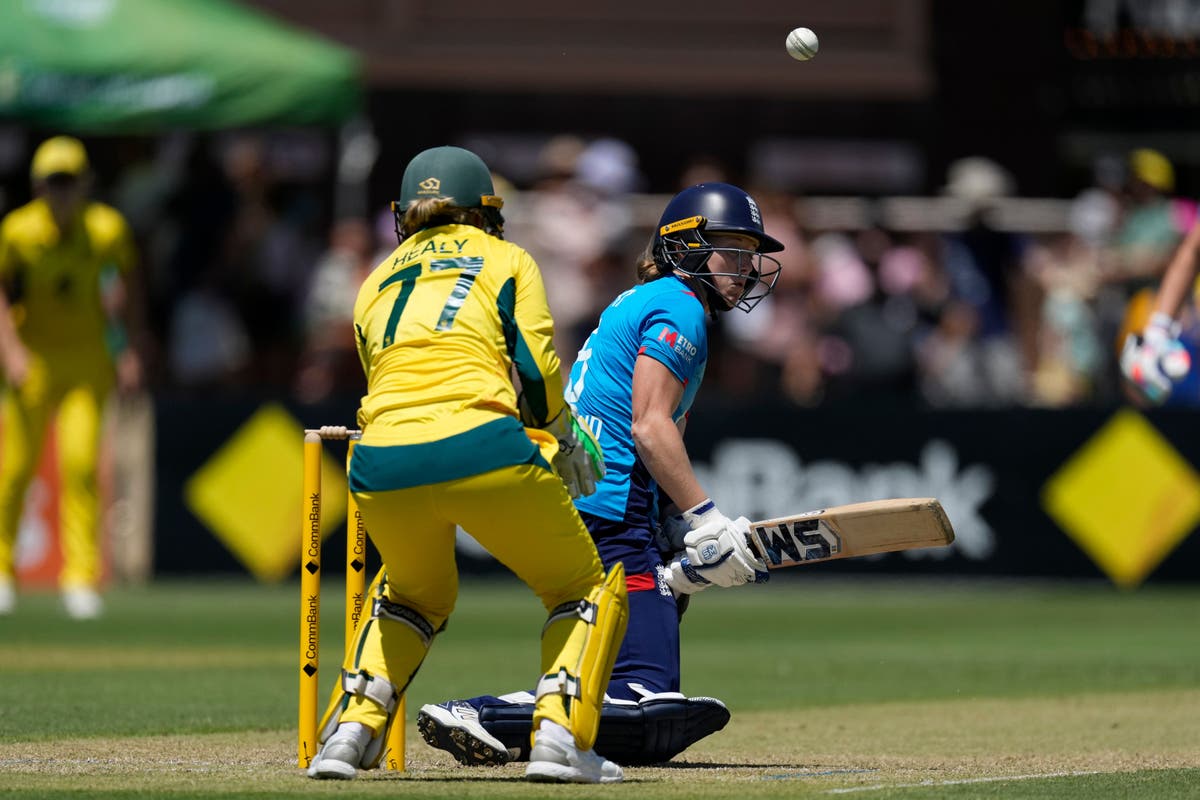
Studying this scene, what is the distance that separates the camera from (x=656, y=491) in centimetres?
770

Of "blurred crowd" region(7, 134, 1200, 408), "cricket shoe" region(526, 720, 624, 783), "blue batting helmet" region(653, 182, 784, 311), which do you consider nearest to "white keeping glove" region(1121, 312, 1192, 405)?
"blue batting helmet" region(653, 182, 784, 311)

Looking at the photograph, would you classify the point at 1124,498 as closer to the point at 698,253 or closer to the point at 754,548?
the point at 698,253

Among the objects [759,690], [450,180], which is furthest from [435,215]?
[759,690]

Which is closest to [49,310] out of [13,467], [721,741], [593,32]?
[13,467]

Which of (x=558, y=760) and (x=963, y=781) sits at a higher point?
(x=558, y=760)

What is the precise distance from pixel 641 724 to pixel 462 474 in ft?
4.48

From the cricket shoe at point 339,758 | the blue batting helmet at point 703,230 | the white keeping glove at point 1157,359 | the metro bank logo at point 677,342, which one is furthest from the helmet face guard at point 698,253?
the white keeping glove at point 1157,359

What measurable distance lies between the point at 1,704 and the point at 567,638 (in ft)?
11.1

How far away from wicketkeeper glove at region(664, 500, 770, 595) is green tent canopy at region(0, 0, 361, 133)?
10012 millimetres

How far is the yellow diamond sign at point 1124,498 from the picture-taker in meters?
16.2

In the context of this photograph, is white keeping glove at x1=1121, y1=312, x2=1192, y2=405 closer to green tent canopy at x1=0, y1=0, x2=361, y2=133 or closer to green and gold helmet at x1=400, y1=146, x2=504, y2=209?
green and gold helmet at x1=400, y1=146, x2=504, y2=209

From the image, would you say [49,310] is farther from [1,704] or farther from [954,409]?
[954,409]

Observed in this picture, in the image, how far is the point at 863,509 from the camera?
7.32 meters

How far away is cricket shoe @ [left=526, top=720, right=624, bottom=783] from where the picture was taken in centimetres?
645
